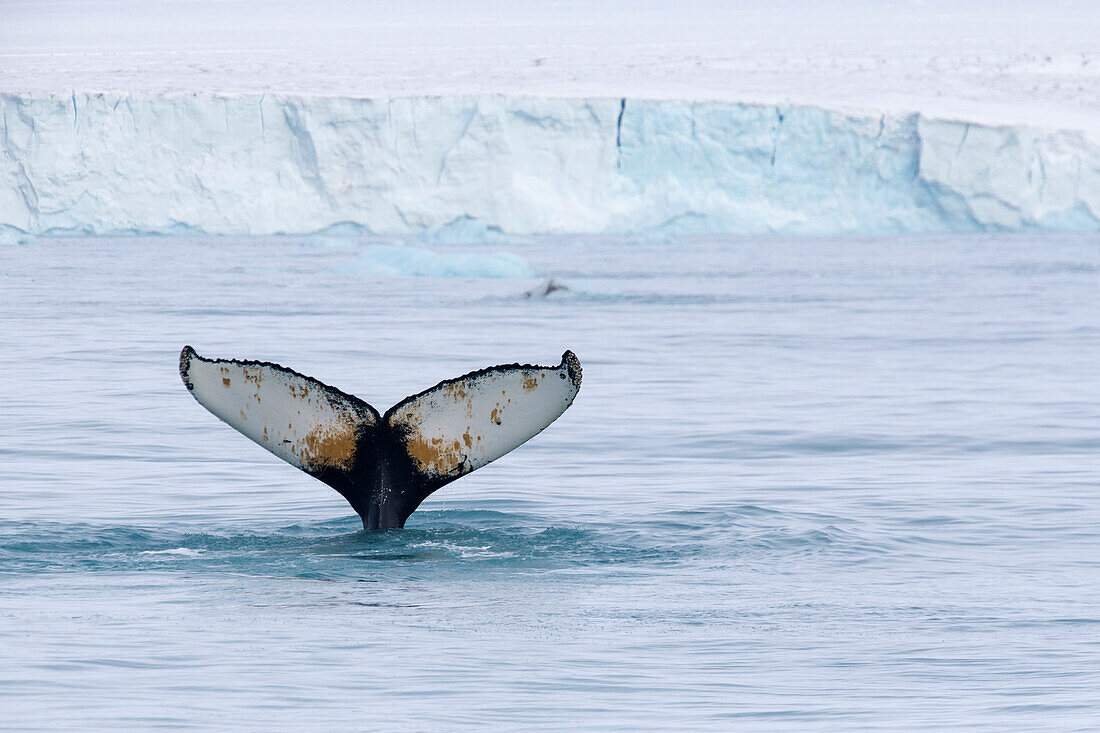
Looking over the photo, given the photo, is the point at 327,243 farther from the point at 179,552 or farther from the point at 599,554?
the point at 599,554

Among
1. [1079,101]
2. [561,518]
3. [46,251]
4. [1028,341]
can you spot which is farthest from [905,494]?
[1079,101]

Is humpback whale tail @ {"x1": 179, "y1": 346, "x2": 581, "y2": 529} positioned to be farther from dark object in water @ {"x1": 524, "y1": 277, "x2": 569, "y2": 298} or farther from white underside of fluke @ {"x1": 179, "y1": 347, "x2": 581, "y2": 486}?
dark object in water @ {"x1": 524, "y1": 277, "x2": 569, "y2": 298}

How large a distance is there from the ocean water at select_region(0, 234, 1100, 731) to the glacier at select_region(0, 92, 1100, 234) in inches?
1125

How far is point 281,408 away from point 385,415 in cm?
40

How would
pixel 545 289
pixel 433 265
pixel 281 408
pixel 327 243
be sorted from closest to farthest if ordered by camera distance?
1. pixel 281 408
2. pixel 545 289
3. pixel 433 265
4. pixel 327 243

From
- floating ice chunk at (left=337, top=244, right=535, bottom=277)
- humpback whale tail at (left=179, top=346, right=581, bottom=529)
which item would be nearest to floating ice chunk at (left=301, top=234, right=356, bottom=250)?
floating ice chunk at (left=337, top=244, right=535, bottom=277)

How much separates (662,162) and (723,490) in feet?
139

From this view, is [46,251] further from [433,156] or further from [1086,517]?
[1086,517]

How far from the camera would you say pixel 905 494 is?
8484 mm

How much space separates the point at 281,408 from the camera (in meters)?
5.80

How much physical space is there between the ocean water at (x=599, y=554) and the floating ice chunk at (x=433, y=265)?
1641 centimetres

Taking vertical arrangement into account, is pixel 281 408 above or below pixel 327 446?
above

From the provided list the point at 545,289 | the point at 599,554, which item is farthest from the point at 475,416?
the point at 545,289

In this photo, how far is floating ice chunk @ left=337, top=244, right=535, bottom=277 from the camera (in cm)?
3491
